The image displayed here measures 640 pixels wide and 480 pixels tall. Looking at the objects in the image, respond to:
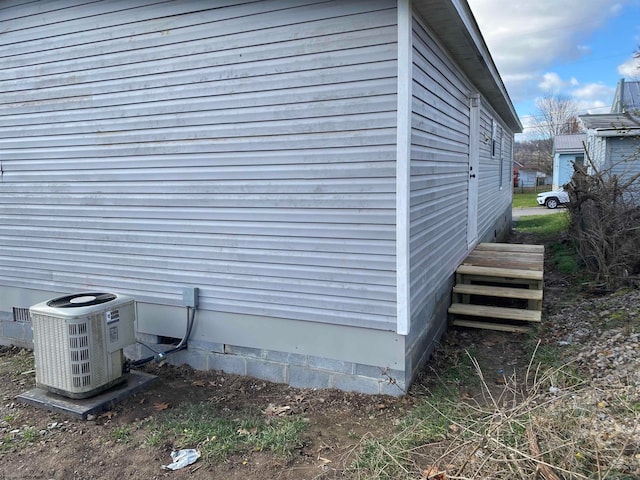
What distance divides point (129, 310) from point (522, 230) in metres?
13.1

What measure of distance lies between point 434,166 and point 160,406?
10.2 feet

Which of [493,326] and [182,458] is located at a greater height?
[493,326]

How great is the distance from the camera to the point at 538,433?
2.51 m

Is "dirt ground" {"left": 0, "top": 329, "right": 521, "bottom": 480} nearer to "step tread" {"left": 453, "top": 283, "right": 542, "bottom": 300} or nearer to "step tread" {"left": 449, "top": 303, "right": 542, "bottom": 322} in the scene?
"step tread" {"left": 449, "top": 303, "right": 542, "bottom": 322}

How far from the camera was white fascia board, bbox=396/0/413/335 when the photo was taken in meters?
3.39

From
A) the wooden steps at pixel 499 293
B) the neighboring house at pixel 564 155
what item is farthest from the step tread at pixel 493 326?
the neighboring house at pixel 564 155

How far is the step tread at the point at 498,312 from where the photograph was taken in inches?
200

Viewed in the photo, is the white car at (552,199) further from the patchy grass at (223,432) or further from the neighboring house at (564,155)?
the patchy grass at (223,432)

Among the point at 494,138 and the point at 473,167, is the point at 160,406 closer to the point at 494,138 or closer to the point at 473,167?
the point at 473,167

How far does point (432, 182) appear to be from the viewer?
4.50 meters

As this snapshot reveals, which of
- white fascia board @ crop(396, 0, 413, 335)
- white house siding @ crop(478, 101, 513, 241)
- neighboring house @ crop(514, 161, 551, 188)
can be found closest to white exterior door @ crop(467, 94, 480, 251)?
white house siding @ crop(478, 101, 513, 241)

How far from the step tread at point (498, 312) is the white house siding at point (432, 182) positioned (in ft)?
0.63

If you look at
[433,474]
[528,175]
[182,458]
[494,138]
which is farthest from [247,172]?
[528,175]

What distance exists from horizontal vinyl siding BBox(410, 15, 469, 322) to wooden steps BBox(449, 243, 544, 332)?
0.30 m
